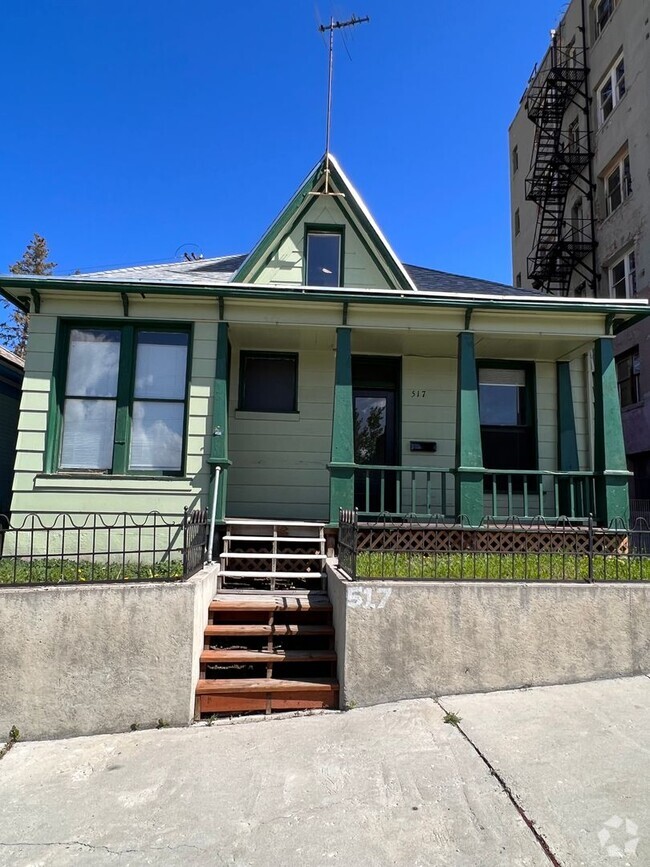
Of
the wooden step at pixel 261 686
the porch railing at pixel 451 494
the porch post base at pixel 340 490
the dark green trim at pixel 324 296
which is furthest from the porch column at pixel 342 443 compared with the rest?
the wooden step at pixel 261 686

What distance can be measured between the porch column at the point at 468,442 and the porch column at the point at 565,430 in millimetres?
1873

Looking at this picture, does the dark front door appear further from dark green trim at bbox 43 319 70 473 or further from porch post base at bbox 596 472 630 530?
dark green trim at bbox 43 319 70 473

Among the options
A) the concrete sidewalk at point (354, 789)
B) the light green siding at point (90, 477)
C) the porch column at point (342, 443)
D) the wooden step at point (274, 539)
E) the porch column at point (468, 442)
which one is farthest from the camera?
the porch column at point (468, 442)

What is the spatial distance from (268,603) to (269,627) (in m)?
0.28

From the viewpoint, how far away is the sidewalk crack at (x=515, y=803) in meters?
2.92

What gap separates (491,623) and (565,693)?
780 millimetres

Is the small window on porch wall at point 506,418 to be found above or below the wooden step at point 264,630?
above

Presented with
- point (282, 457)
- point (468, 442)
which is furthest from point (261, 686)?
point (282, 457)

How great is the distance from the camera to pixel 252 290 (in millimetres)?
7406

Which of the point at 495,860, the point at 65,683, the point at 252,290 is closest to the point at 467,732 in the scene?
the point at 495,860

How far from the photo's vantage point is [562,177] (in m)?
20.1

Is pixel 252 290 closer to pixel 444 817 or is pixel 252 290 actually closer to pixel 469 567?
pixel 469 567

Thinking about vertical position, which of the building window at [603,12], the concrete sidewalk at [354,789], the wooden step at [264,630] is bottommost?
the concrete sidewalk at [354,789]

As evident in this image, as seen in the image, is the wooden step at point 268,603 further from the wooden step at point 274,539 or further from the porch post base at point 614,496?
the porch post base at point 614,496
